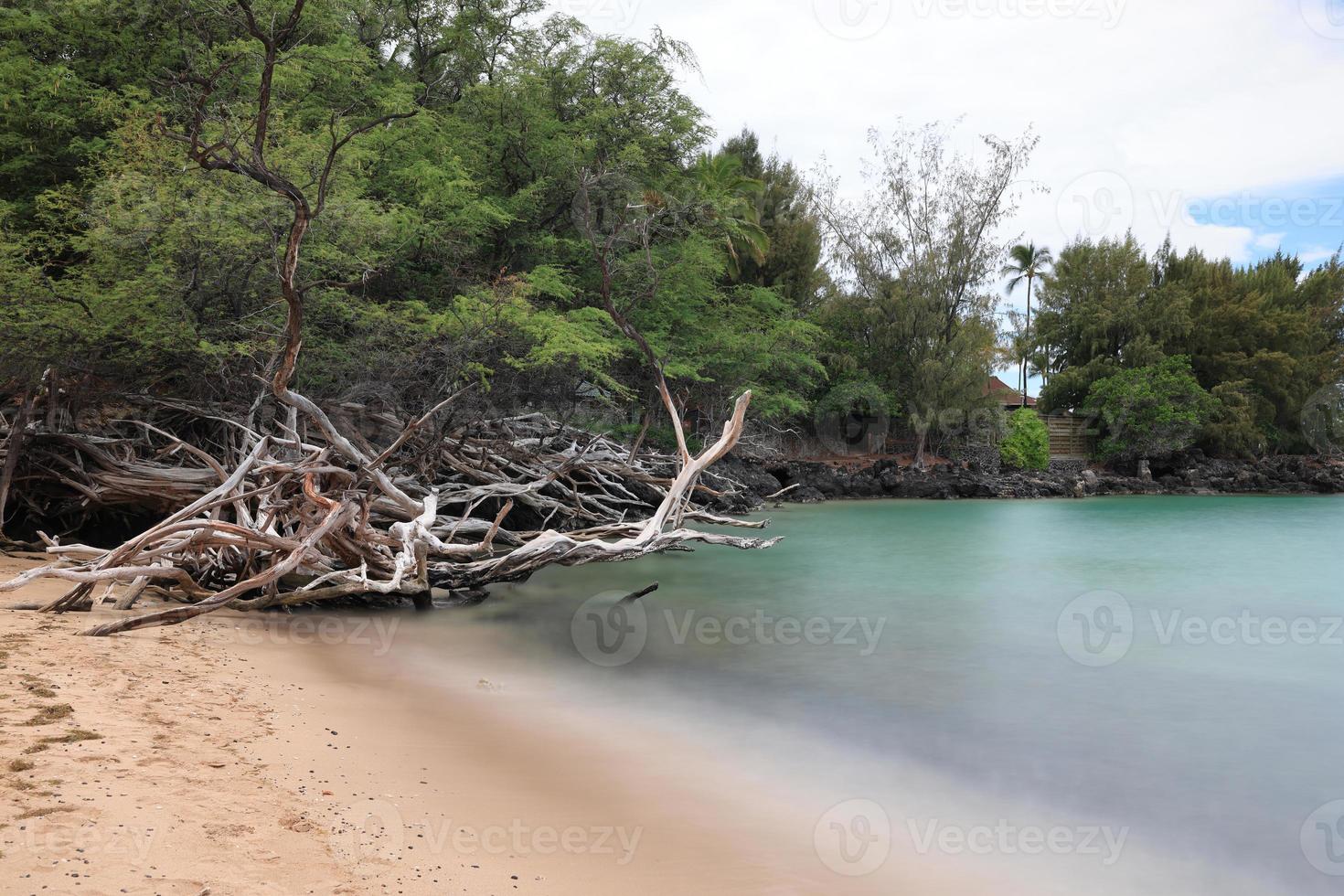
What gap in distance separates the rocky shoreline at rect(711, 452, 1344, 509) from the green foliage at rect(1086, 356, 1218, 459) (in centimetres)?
121

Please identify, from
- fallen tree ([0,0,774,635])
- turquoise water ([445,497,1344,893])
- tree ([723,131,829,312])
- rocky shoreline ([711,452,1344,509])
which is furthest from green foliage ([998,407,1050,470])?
fallen tree ([0,0,774,635])

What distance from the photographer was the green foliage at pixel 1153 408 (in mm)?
34906

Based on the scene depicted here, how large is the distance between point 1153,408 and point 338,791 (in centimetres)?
3785

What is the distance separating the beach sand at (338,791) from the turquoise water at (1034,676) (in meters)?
0.99

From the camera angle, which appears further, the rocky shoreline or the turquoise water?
the rocky shoreline

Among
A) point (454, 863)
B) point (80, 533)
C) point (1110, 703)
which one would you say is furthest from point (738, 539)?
point (80, 533)

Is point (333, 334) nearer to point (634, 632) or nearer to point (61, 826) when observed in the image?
point (634, 632)

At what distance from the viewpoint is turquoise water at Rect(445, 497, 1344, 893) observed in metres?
5.03

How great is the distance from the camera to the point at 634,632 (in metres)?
9.05

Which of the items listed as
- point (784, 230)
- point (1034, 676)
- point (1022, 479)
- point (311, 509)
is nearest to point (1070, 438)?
point (1022, 479)

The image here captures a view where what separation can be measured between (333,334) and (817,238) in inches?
863

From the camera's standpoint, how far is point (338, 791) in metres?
3.87

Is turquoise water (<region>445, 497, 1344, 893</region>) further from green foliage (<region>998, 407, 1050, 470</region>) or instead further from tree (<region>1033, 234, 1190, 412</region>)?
tree (<region>1033, 234, 1190, 412</region>)

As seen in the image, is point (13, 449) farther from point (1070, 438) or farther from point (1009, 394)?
point (1009, 394)
